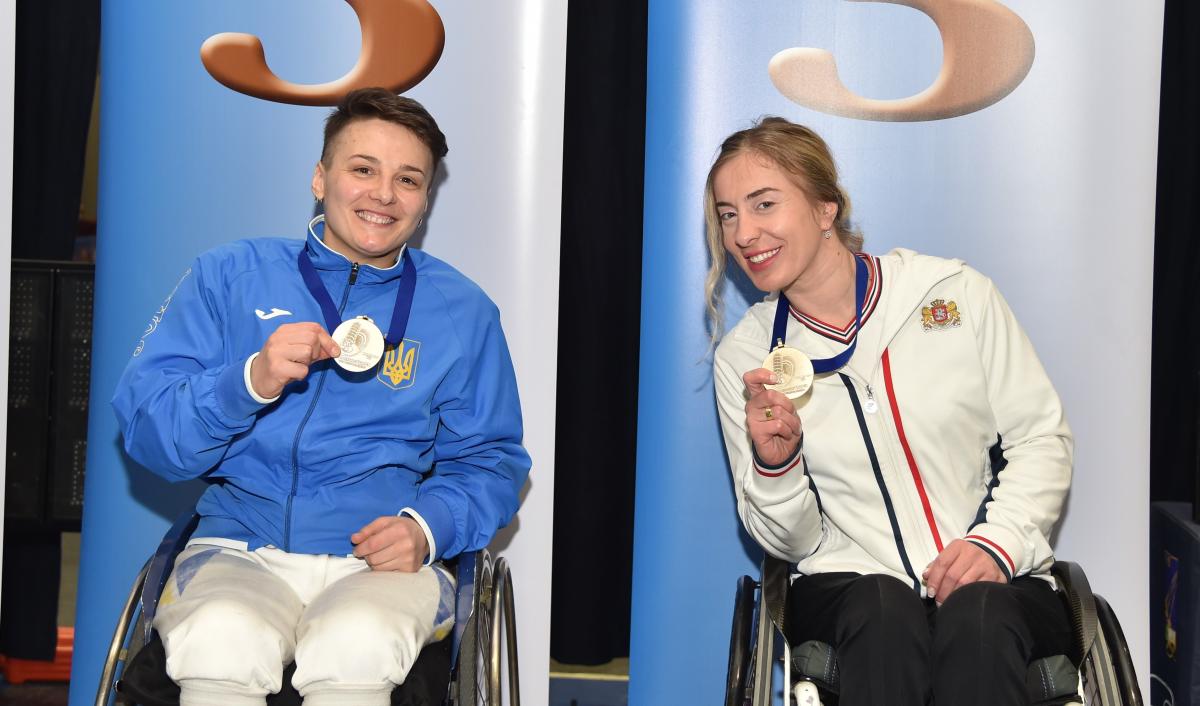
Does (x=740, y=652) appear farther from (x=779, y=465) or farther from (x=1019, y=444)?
(x=1019, y=444)

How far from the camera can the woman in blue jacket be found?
196 cm

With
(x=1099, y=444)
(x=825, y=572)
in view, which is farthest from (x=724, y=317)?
(x=1099, y=444)

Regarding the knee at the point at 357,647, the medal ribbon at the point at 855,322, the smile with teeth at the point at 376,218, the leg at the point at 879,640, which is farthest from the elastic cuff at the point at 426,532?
the medal ribbon at the point at 855,322

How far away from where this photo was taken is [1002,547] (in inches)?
85.2

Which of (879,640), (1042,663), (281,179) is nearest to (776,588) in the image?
(879,640)

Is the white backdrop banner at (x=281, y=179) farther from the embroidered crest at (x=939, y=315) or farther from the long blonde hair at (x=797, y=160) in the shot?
the embroidered crest at (x=939, y=315)

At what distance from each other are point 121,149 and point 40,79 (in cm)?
105

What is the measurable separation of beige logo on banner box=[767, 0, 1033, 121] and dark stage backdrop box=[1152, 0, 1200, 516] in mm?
826

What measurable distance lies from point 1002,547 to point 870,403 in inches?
14.3

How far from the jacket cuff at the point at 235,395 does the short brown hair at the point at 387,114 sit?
0.56 meters

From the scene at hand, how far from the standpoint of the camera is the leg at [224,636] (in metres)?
1.89

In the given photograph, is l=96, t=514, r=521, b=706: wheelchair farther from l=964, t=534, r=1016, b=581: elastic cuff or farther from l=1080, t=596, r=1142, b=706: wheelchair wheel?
l=1080, t=596, r=1142, b=706: wheelchair wheel

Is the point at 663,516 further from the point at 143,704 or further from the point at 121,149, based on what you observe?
the point at 121,149

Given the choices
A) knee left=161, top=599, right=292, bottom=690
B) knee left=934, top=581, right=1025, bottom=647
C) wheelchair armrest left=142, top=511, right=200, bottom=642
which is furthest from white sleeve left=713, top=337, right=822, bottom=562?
wheelchair armrest left=142, top=511, right=200, bottom=642
